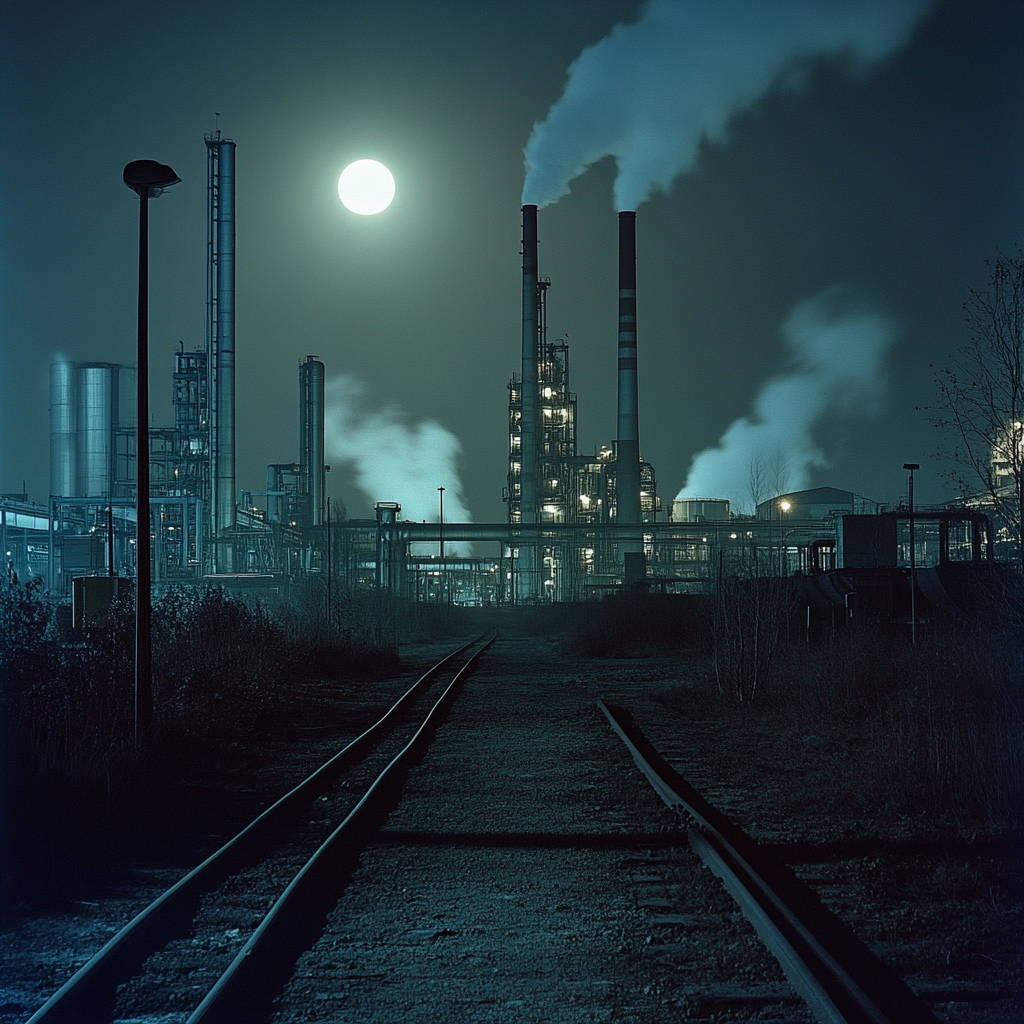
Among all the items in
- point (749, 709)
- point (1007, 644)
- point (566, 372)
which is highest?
point (566, 372)

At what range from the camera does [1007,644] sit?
11.1 metres

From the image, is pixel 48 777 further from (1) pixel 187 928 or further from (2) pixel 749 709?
(2) pixel 749 709

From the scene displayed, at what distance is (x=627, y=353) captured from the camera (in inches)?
1892

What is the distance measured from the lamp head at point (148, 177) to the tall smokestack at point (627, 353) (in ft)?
129

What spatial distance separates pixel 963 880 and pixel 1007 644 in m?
5.97

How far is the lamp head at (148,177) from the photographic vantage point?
9562 millimetres

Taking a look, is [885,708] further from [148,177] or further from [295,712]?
[148,177]

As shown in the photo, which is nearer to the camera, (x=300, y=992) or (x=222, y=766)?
(x=300, y=992)

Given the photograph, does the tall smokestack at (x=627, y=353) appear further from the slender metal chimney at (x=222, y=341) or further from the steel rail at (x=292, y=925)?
the steel rail at (x=292, y=925)

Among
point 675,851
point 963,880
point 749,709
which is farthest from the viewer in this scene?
point 749,709

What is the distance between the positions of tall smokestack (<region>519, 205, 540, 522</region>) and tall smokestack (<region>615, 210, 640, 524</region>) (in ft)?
15.2

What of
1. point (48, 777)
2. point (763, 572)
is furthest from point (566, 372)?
point (48, 777)

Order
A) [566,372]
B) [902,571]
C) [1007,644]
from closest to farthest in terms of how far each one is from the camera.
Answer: [1007,644] → [902,571] → [566,372]

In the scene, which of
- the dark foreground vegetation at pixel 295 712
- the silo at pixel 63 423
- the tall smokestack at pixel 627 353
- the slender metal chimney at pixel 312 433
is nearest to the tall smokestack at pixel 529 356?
the tall smokestack at pixel 627 353
